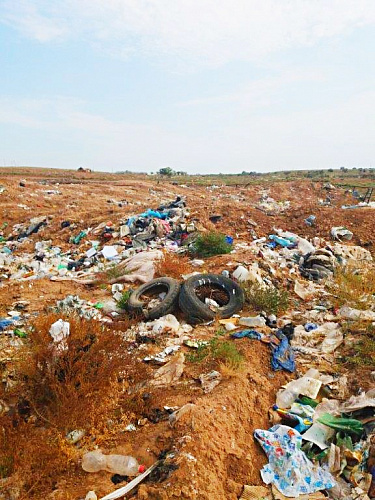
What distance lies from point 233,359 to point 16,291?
13.8 ft

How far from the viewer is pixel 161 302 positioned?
4.87 meters

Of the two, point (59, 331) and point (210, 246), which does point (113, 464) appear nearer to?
point (59, 331)

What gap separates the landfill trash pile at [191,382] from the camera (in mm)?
2342

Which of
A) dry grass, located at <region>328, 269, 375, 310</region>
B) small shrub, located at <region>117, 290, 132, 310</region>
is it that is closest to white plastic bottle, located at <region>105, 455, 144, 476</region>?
small shrub, located at <region>117, 290, 132, 310</region>

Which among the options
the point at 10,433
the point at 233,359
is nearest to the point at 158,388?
the point at 233,359

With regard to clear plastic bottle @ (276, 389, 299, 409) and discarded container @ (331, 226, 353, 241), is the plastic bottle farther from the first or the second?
discarded container @ (331, 226, 353, 241)

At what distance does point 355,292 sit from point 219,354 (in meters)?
2.51

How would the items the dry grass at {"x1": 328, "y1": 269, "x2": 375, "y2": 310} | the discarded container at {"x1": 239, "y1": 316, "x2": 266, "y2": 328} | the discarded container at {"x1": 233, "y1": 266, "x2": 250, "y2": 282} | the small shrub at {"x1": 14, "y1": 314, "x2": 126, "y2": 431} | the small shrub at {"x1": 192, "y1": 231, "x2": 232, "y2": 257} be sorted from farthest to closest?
the small shrub at {"x1": 192, "y1": 231, "x2": 232, "y2": 257} < the discarded container at {"x1": 233, "y1": 266, "x2": 250, "y2": 282} < the dry grass at {"x1": 328, "y1": 269, "x2": 375, "y2": 310} < the discarded container at {"x1": 239, "y1": 316, "x2": 266, "y2": 328} < the small shrub at {"x1": 14, "y1": 314, "x2": 126, "y2": 431}

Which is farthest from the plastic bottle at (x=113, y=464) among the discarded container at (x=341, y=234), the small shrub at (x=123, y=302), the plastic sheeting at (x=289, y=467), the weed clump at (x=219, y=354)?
the discarded container at (x=341, y=234)

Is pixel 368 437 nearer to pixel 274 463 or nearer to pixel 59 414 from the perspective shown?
pixel 274 463

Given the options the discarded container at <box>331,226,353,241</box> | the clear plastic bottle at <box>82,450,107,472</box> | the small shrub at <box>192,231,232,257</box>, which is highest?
the discarded container at <box>331,226,353,241</box>

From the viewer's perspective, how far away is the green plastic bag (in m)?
2.72

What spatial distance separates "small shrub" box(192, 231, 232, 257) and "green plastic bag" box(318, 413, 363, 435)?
182 inches

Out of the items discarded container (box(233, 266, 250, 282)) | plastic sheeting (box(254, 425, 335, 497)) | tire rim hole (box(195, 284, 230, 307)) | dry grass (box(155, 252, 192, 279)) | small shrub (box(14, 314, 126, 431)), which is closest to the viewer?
plastic sheeting (box(254, 425, 335, 497))
